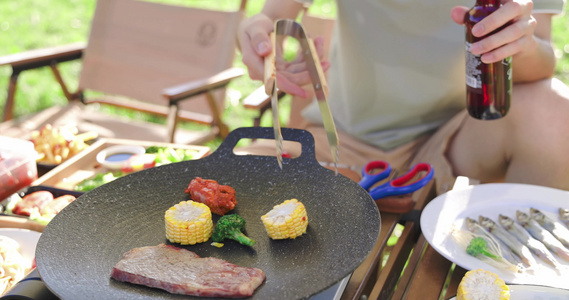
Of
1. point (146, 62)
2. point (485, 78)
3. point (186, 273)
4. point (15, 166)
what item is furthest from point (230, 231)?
point (146, 62)

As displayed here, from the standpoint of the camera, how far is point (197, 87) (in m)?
2.80

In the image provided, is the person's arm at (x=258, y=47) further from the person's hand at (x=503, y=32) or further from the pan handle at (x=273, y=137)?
the person's hand at (x=503, y=32)

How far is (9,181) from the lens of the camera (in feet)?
5.76

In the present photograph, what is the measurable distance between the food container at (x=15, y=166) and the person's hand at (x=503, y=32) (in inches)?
54.2

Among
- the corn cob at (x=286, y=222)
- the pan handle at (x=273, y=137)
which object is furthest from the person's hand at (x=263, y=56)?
the corn cob at (x=286, y=222)

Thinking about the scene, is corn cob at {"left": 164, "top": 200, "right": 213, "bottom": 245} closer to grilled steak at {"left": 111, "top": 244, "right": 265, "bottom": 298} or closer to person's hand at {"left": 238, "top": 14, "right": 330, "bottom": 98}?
grilled steak at {"left": 111, "top": 244, "right": 265, "bottom": 298}

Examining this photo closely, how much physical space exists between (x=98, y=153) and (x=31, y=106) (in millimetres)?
2759

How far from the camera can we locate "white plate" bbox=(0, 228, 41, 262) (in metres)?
1.42

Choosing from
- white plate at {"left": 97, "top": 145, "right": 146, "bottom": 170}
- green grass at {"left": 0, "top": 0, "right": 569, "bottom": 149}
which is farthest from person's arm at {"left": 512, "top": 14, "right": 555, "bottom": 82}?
green grass at {"left": 0, "top": 0, "right": 569, "bottom": 149}

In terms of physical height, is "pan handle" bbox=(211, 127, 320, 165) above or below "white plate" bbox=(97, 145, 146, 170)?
above

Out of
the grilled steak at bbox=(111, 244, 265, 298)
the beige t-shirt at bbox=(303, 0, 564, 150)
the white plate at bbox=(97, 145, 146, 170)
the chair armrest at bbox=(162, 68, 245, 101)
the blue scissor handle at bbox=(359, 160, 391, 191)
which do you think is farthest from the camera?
the chair armrest at bbox=(162, 68, 245, 101)

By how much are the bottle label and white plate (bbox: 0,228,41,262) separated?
3.87ft

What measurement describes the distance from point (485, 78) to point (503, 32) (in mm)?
124

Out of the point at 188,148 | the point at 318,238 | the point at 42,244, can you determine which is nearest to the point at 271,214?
the point at 318,238
